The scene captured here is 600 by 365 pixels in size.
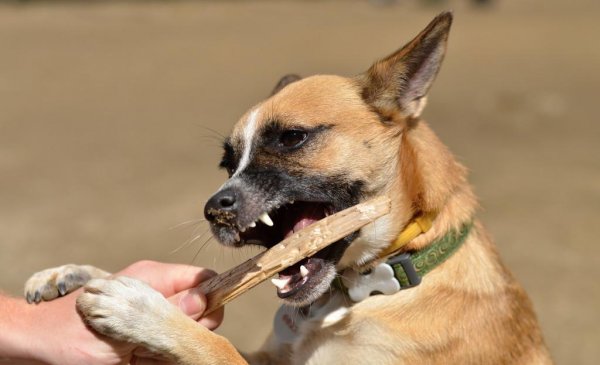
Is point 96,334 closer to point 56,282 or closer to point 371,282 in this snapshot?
point 56,282

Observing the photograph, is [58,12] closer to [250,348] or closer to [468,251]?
[250,348]

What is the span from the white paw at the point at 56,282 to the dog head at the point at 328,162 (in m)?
0.58

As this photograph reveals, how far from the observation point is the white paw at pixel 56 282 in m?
3.25

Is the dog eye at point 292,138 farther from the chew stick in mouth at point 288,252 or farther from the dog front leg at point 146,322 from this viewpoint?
the dog front leg at point 146,322

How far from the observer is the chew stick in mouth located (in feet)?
9.87

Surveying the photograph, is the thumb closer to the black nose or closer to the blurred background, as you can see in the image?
the black nose

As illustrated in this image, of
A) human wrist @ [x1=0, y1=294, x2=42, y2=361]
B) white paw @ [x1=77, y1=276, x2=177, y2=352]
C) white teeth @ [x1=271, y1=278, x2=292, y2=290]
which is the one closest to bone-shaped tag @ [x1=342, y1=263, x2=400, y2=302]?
white teeth @ [x1=271, y1=278, x2=292, y2=290]

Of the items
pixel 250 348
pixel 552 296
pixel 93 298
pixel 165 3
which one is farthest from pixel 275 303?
pixel 165 3

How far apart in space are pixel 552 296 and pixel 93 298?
Answer: 4.76 meters

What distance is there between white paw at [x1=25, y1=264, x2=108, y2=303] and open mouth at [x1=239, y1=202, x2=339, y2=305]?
67cm

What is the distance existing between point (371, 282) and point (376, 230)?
0.22 metres

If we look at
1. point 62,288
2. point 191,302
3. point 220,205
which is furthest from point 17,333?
point 220,205

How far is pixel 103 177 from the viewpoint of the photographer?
10.2m

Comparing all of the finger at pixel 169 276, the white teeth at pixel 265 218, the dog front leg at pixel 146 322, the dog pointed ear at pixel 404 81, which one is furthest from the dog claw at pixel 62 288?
the dog pointed ear at pixel 404 81
